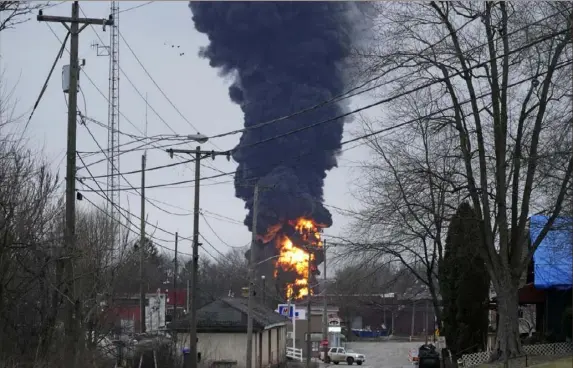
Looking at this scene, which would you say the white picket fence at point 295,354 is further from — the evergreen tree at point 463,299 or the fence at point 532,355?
the fence at point 532,355

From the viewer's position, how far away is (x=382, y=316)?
105 m

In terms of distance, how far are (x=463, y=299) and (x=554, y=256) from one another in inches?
208

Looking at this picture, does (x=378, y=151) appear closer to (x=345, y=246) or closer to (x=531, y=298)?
(x=345, y=246)

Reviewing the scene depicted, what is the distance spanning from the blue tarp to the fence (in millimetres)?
2499

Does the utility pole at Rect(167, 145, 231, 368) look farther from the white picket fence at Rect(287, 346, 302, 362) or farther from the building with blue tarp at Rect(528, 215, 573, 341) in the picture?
the white picket fence at Rect(287, 346, 302, 362)

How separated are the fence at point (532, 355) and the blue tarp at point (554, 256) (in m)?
2.50

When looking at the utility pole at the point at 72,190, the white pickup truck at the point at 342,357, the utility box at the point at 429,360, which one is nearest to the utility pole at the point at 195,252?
the utility pole at the point at 72,190

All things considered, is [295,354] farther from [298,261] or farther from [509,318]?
[509,318]

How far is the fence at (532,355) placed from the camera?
22.0 metres

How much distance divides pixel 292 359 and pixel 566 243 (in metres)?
35.9

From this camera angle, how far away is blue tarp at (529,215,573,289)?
24172mm

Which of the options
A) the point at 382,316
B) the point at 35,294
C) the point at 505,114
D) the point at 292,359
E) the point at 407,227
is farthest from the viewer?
the point at 382,316

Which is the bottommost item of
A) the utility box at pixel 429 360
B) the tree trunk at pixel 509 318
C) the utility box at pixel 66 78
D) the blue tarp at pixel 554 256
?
the utility box at pixel 429 360

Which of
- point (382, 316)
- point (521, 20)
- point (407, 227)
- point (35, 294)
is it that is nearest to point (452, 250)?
point (407, 227)
